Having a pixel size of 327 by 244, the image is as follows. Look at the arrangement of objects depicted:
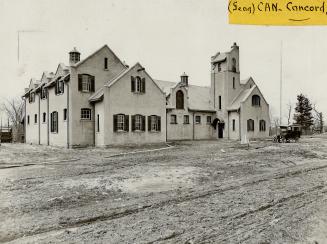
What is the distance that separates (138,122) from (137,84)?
321 centimetres

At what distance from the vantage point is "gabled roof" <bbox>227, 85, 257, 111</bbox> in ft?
109

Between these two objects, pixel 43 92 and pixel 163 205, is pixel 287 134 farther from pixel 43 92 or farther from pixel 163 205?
pixel 163 205

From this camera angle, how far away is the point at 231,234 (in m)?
5.06

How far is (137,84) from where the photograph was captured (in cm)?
2441

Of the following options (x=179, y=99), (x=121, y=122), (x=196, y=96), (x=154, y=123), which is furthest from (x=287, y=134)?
(x=121, y=122)

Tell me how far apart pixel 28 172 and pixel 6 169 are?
146 cm

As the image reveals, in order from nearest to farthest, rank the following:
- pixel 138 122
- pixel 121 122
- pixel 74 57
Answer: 1. pixel 121 122
2. pixel 138 122
3. pixel 74 57

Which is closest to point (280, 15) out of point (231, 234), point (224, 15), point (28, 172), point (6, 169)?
point (224, 15)

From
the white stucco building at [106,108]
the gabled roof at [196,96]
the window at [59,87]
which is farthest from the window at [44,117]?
the gabled roof at [196,96]

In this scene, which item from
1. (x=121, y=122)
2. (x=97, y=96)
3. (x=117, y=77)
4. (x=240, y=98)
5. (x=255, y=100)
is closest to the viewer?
(x=97, y=96)

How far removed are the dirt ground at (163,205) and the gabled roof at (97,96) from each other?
36.2 ft

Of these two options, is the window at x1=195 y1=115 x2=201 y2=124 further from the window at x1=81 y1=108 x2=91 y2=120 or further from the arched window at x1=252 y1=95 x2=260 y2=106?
the window at x1=81 y1=108 x2=91 y2=120

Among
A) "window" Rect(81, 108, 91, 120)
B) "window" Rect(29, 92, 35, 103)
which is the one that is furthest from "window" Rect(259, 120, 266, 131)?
"window" Rect(29, 92, 35, 103)

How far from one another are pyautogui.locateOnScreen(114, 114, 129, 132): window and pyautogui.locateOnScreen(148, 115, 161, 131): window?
2.38m
